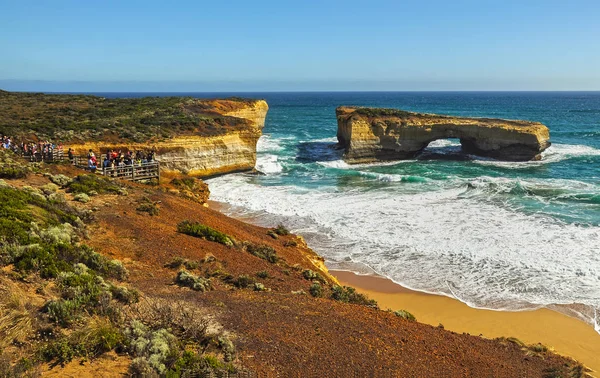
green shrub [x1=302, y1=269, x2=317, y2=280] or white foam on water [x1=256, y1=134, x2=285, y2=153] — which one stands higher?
white foam on water [x1=256, y1=134, x2=285, y2=153]

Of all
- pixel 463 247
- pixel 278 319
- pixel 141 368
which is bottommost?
pixel 463 247

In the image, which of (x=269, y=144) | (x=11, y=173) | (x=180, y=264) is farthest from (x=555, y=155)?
(x=11, y=173)

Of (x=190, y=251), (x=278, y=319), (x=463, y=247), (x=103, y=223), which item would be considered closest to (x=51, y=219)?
(x=103, y=223)

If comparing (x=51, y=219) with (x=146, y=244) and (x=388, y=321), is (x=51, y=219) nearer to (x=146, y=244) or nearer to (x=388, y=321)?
(x=146, y=244)

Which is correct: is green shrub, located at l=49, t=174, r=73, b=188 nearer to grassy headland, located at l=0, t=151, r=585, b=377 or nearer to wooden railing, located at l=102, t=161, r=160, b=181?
grassy headland, located at l=0, t=151, r=585, b=377

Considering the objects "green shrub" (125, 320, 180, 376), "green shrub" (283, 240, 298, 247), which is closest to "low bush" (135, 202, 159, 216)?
"green shrub" (283, 240, 298, 247)

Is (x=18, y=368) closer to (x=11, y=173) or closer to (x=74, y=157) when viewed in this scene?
(x=11, y=173)
